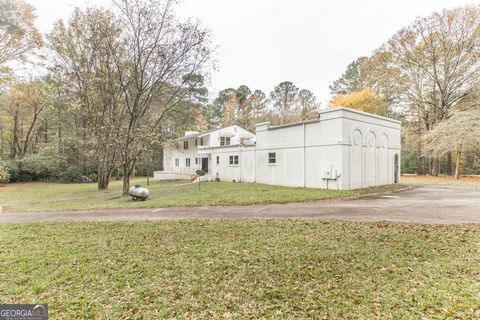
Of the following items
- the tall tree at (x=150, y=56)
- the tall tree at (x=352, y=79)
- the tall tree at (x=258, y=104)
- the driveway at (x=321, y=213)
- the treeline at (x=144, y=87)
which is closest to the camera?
the driveway at (x=321, y=213)

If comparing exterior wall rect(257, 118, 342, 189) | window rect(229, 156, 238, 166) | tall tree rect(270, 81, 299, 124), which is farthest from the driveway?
tall tree rect(270, 81, 299, 124)

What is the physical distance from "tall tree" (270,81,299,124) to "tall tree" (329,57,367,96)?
7.40 m

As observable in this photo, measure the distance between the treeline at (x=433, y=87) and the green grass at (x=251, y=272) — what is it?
19637 mm

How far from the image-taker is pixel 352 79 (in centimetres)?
3491

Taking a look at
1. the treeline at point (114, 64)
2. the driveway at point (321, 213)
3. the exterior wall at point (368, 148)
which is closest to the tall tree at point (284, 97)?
the treeline at point (114, 64)

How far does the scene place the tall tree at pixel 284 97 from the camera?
41.6m

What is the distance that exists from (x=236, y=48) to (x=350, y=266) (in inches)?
816

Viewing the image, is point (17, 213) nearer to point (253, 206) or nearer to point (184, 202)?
point (184, 202)

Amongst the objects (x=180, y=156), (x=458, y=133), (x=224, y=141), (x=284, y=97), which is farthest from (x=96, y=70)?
(x=284, y=97)

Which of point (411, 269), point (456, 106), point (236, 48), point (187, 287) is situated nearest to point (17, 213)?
point (187, 287)

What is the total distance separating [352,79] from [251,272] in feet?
121

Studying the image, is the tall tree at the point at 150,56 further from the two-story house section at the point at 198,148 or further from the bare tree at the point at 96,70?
the two-story house section at the point at 198,148

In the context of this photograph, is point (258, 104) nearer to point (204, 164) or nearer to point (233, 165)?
point (204, 164)

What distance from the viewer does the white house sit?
14547 millimetres
